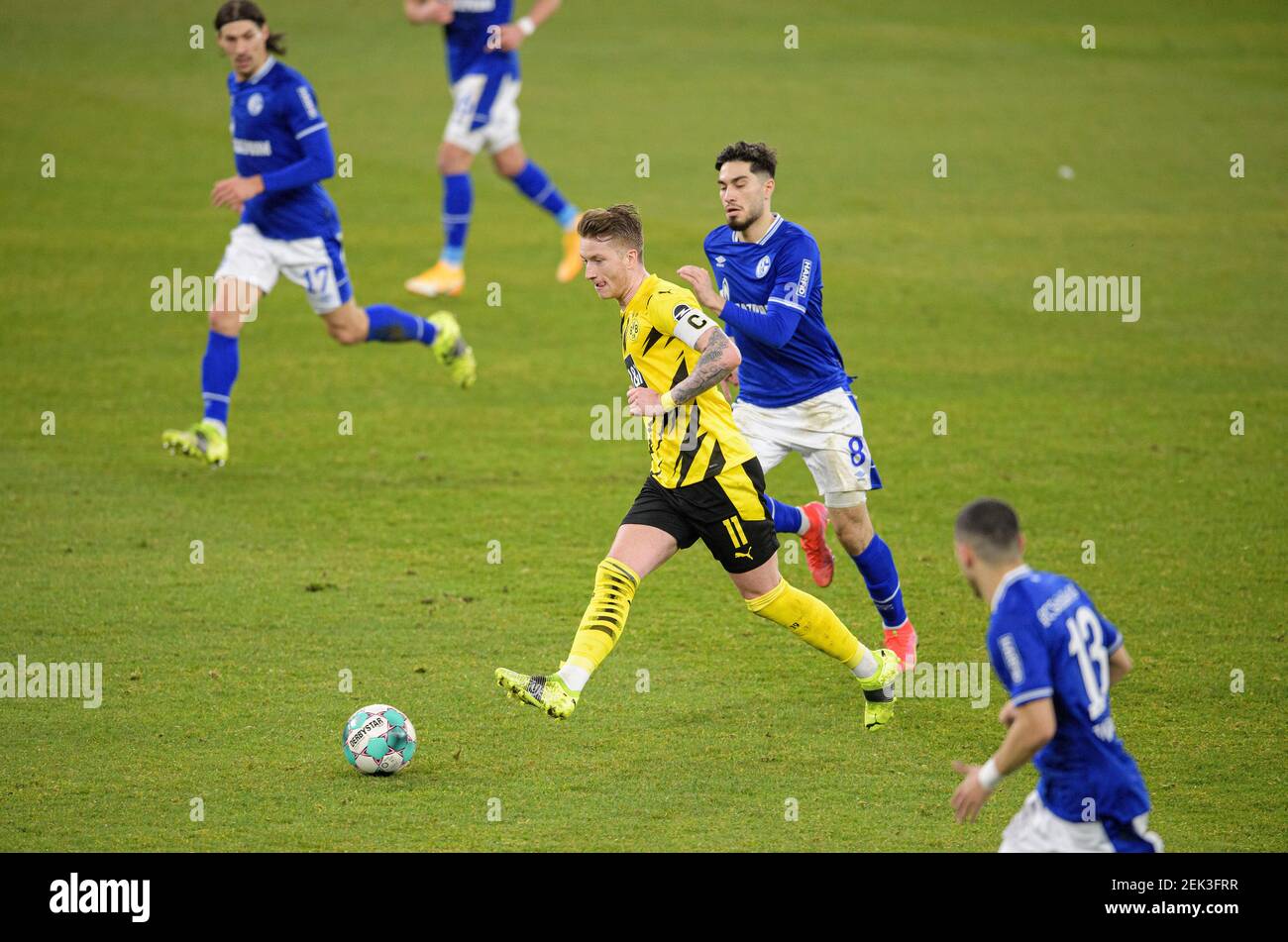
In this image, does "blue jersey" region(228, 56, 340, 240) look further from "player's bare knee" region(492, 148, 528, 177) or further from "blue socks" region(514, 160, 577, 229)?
"blue socks" region(514, 160, 577, 229)

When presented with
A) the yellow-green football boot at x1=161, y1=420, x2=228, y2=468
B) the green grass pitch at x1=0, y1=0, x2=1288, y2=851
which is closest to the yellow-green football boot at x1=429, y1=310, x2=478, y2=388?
the green grass pitch at x1=0, y1=0, x2=1288, y2=851

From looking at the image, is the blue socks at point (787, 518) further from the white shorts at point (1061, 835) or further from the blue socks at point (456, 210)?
the blue socks at point (456, 210)

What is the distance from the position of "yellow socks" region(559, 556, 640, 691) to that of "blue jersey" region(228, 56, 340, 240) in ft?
16.9

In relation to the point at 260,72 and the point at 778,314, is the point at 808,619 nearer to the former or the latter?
the point at 778,314

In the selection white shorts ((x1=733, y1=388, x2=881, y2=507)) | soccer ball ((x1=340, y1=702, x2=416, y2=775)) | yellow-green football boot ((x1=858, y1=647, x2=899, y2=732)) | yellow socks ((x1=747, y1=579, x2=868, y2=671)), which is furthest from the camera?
white shorts ((x1=733, y1=388, x2=881, y2=507))

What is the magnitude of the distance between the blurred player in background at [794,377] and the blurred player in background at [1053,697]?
2.91 m

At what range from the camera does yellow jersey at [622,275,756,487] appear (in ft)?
22.5

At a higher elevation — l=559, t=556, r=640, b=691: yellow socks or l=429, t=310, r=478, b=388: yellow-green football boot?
l=429, t=310, r=478, b=388: yellow-green football boot

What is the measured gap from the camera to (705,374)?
663cm

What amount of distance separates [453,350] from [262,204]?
2.06m

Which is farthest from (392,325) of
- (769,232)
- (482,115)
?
(769,232)

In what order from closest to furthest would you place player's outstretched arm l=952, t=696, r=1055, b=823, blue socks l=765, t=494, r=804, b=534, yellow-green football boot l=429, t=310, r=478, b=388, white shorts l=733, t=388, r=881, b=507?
player's outstretched arm l=952, t=696, r=1055, b=823 → white shorts l=733, t=388, r=881, b=507 → blue socks l=765, t=494, r=804, b=534 → yellow-green football boot l=429, t=310, r=478, b=388

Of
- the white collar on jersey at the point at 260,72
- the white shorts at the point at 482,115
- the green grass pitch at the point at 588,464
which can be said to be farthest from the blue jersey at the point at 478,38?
the white collar on jersey at the point at 260,72
